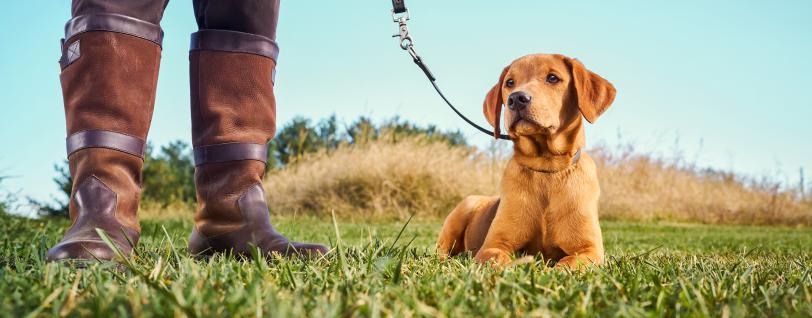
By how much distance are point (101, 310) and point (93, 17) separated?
1.35 m

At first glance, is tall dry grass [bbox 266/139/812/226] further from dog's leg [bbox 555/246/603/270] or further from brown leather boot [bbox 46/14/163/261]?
brown leather boot [bbox 46/14/163/261]

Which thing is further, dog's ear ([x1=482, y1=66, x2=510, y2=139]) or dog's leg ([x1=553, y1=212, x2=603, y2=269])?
dog's ear ([x1=482, y1=66, x2=510, y2=139])

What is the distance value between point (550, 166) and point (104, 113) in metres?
1.76

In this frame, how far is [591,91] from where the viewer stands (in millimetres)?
2721

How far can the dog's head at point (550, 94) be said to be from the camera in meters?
2.56

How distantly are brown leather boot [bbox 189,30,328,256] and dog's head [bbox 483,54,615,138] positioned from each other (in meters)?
1.08

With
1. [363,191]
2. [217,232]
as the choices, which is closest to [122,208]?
[217,232]

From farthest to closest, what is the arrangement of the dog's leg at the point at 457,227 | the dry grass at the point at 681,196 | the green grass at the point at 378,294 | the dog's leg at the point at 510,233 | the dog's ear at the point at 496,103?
the dry grass at the point at 681,196, the dog's leg at the point at 457,227, the dog's ear at the point at 496,103, the dog's leg at the point at 510,233, the green grass at the point at 378,294

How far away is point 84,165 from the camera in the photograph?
2.16 metres

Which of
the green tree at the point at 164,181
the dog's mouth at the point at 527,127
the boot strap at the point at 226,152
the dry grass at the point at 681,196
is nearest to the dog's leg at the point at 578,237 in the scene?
the dog's mouth at the point at 527,127

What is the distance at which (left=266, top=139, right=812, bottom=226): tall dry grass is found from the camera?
34.1 ft

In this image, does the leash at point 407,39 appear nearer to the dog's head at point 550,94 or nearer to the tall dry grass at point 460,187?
the dog's head at point 550,94

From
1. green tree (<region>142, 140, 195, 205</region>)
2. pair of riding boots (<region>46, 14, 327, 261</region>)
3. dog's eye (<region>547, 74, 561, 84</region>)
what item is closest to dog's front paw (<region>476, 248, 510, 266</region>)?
pair of riding boots (<region>46, 14, 327, 261</region>)

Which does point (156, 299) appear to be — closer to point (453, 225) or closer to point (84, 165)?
point (84, 165)
